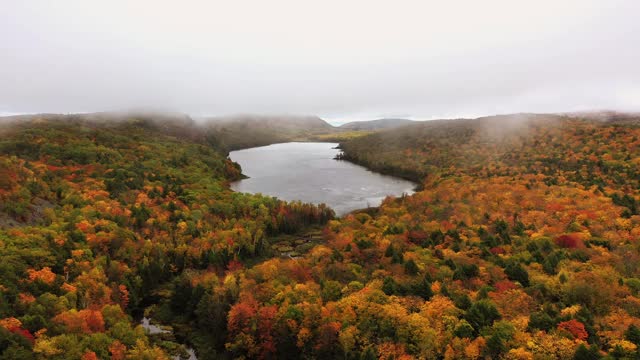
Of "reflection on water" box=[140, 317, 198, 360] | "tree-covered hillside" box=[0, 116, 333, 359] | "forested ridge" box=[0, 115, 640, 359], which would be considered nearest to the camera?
"forested ridge" box=[0, 115, 640, 359]

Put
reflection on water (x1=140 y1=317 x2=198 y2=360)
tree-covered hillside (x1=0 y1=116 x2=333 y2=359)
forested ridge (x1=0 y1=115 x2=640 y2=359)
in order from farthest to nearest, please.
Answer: reflection on water (x1=140 y1=317 x2=198 y2=360)
tree-covered hillside (x1=0 y1=116 x2=333 y2=359)
forested ridge (x1=0 y1=115 x2=640 y2=359)

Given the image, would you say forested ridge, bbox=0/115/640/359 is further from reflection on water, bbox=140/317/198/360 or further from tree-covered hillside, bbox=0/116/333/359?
reflection on water, bbox=140/317/198/360

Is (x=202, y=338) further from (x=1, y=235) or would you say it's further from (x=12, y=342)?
(x=1, y=235)

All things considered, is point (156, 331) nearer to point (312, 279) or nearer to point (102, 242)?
point (102, 242)

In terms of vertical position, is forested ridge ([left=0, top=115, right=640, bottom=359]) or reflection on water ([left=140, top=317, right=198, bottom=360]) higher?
forested ridge ([left=0, top=115, right=640, bottom=359])

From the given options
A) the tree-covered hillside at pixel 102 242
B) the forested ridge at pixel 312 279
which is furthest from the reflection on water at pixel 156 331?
the tree-covered hillside at pixel 102 242

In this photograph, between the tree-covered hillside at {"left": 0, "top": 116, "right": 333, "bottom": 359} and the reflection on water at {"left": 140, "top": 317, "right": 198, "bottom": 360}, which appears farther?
the reflection on water at {"left": 140, "top": 317, "right": 198, "bottom": 360}

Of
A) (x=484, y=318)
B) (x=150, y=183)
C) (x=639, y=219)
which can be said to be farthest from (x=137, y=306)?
(x=639, y=219)

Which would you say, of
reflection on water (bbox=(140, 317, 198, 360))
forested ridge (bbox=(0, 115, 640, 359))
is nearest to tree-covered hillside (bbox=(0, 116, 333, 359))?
forested ridge (bbox=(0, 115, 640, 359))

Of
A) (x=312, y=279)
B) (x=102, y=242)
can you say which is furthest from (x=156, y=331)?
(x=312, y=279)

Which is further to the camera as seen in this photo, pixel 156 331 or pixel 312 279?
pixel 312 279
